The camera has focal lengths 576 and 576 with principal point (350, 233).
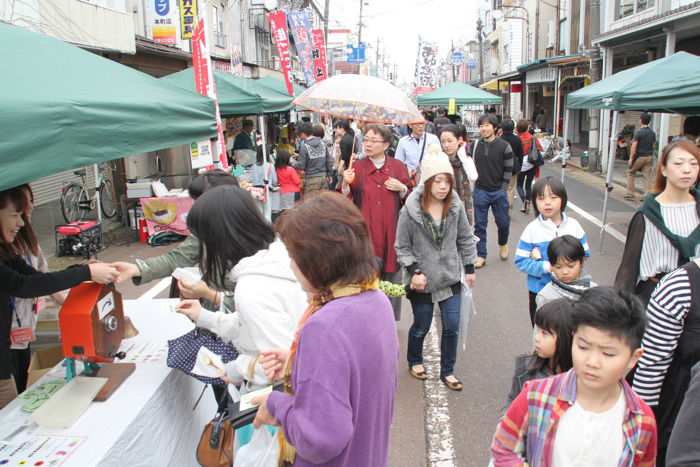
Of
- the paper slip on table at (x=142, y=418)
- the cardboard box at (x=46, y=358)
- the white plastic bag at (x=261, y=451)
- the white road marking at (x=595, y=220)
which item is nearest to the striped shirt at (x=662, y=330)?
the white plastic bag at (x=261, y=451)

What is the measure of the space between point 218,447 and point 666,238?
256 centimetres

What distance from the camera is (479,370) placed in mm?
4941

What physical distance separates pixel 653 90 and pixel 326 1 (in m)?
19.8

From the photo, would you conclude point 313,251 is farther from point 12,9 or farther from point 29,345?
point 12,9

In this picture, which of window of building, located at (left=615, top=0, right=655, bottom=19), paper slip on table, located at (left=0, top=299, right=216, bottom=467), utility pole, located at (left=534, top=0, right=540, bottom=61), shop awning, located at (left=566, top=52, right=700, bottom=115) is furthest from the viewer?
utility pole, located at (left=534, top=0, right=540, bottom=61)

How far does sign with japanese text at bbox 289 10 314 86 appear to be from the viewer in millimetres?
17422

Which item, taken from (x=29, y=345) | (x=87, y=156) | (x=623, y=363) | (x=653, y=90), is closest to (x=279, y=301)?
(x=87, y=156)

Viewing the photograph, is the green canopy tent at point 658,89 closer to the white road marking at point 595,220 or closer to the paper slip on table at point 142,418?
the white road marking at point 595,220

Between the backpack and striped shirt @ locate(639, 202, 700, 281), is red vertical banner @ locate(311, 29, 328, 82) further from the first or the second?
striped shirt @ locate(639, 202, 700, 281)

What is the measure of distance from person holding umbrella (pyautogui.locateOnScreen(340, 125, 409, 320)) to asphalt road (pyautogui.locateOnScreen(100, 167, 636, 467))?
103 centimetres

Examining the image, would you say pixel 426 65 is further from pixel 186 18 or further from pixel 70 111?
pixel 70 111

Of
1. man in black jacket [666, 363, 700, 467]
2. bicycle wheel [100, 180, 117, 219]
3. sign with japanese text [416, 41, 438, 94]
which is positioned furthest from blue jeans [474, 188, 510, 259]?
sign with japanese text [416, 41, 438, 94]

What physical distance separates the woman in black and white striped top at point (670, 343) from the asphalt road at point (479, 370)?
4.48 ft

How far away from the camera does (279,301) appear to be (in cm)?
230
